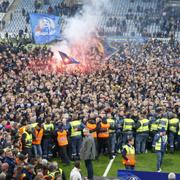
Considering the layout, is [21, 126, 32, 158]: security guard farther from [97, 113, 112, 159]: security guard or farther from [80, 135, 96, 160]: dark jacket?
[97, 113, 112, 159]: security guard

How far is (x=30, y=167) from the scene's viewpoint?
1255cm

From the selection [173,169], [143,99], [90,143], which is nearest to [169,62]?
[143,99]

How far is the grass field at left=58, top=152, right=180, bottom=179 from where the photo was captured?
16984 millimetres

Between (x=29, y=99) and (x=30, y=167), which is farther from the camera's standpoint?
(x=29, y=99)

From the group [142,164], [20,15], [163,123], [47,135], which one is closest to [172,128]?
[163,123]

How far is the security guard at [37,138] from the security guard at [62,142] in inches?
20.5

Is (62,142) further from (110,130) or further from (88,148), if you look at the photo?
(88,148)

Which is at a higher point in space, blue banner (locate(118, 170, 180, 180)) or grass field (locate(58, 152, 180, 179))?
blue banner (locate(118, 170, 180, 180))

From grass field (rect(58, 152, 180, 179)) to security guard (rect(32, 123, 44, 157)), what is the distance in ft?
2.85

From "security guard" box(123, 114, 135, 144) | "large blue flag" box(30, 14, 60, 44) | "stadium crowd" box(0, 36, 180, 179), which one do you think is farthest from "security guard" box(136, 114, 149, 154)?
"large blue flag" box(30, 14, 60, 44)

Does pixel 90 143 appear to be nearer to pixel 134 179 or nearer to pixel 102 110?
pixel 134 179

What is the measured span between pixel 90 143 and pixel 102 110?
3689mm

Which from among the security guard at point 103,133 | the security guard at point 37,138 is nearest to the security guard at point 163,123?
the security guard at point 103,133

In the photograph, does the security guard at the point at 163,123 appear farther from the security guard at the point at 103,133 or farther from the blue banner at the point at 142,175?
the blue banner at the point at 142,175
